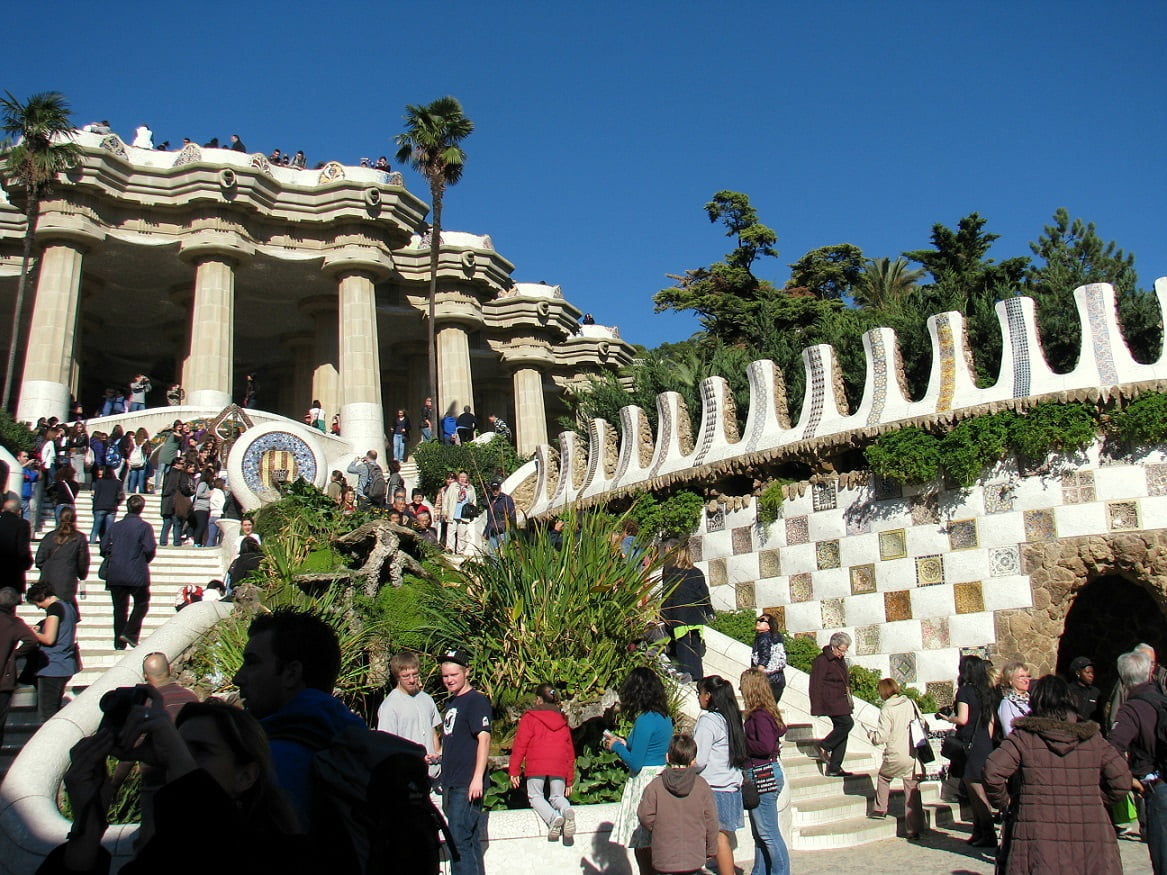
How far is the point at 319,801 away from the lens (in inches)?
123

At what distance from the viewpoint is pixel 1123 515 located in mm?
12977

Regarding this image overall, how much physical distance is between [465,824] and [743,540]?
395 inches

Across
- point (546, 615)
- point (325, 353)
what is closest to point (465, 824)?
point (546, 615)

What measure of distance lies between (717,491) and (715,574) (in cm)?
128

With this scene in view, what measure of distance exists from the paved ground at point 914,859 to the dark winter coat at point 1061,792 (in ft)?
10.6

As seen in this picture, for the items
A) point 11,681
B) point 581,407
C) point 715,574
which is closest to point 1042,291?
point 581,407

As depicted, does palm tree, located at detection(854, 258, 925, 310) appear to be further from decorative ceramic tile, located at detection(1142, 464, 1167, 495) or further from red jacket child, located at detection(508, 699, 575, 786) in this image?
red jacket child, located at detection(508, 699, 575, 786)

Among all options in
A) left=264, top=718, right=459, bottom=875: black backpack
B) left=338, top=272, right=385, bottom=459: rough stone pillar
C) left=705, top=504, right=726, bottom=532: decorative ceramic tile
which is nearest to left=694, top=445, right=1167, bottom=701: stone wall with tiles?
left=705, top=504, right=726, bottom=532: decorative ceramic tile

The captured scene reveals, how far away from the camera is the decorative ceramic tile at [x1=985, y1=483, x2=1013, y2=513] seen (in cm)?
1375

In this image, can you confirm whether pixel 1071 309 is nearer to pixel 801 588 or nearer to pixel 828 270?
pixel 801 588

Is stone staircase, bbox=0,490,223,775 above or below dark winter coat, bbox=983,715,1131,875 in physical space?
above

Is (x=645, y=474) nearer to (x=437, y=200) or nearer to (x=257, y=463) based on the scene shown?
(x=257, y=463)

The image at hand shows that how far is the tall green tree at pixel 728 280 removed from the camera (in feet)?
118

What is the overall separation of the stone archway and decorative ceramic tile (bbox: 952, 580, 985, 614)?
263mm
